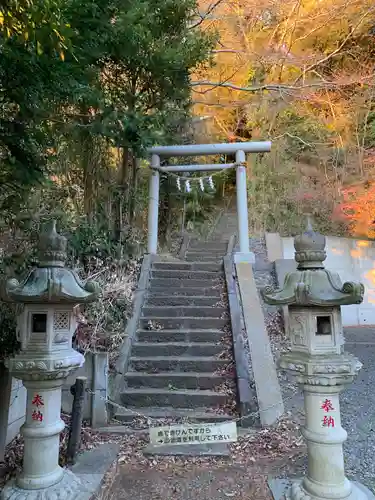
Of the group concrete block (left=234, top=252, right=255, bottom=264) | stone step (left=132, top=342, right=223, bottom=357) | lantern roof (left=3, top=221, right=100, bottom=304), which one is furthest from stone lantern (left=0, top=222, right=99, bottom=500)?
concrete block (left=234, top=252, right=255, bottom=264)

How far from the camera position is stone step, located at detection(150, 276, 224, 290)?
6.59 meters

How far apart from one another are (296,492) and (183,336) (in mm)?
2802

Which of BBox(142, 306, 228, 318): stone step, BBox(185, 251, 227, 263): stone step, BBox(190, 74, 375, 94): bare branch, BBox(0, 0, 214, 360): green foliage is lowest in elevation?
BBox(142, 306, 228, 318): stone step

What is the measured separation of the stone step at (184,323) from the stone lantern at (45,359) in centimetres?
269

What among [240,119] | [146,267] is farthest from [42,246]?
[240,119]

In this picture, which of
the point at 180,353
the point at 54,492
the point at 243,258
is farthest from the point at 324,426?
the point at 243,258

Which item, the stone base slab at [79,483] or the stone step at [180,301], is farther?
the stone step at [180,301]

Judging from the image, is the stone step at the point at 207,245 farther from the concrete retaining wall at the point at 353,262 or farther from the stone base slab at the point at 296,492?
the stone base slab at the point at 296,492

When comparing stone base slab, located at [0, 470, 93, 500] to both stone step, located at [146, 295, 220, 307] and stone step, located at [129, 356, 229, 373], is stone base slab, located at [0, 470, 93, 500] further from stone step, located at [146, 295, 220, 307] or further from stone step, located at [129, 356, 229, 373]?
stone step, located at [146, 295, 220, 307]

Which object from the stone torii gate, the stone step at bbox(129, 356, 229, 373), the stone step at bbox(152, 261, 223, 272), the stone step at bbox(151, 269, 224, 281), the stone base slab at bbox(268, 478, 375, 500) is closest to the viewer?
the stone base slab at bbox(268, 478, 375, 500)

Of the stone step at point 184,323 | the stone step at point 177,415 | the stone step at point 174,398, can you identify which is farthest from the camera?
the stone step at point 184,323

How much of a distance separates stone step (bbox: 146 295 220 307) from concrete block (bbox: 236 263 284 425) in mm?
548

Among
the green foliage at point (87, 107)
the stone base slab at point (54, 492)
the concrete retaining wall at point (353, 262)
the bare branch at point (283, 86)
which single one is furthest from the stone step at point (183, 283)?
the bare branch at point (283, 86)

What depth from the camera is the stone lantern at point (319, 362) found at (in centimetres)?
249
